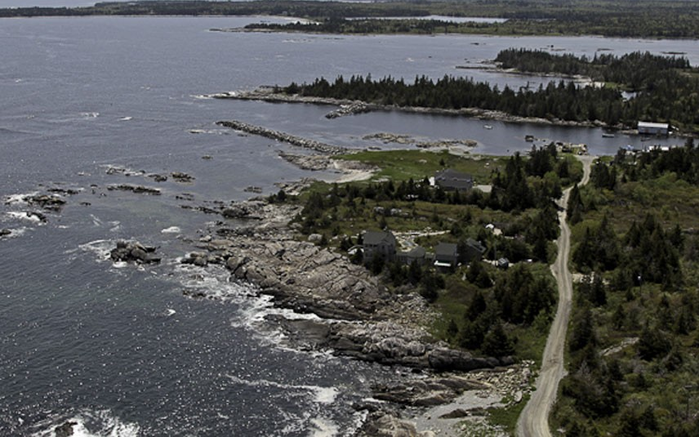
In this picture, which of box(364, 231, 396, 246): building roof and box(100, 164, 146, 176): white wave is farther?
box(100, 164, 146, 176): white wave

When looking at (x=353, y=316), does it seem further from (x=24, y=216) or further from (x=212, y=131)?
(x=212, y=131)

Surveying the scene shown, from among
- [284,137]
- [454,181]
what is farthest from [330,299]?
[284,137]

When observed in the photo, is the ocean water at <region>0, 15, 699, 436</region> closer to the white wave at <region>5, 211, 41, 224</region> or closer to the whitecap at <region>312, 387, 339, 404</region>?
the whitecap at <region>312, 387, 339, 404</region>

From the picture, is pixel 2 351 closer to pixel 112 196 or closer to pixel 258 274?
pixel 258 274

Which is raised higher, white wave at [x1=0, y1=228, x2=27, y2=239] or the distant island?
the distant island

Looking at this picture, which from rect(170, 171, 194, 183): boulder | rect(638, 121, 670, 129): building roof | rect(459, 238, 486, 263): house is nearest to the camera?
rect(459, 238, 486, 263): house

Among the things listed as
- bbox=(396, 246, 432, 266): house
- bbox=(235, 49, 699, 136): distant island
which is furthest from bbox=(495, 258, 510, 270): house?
bbox=(235, 49, 699, 136): distant island

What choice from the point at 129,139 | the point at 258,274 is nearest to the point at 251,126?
the point at 129,139

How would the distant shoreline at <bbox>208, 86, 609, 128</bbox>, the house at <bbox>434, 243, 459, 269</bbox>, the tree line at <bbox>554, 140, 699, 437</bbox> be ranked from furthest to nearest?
1. the distant shoreline at <bbox>208, 86, 609, 128</bbox>
2. the house at <bbox>434, 243, 459, 269</bbox>
3. the tree line at <bbox>554, 140, 699, 437</bbox>
